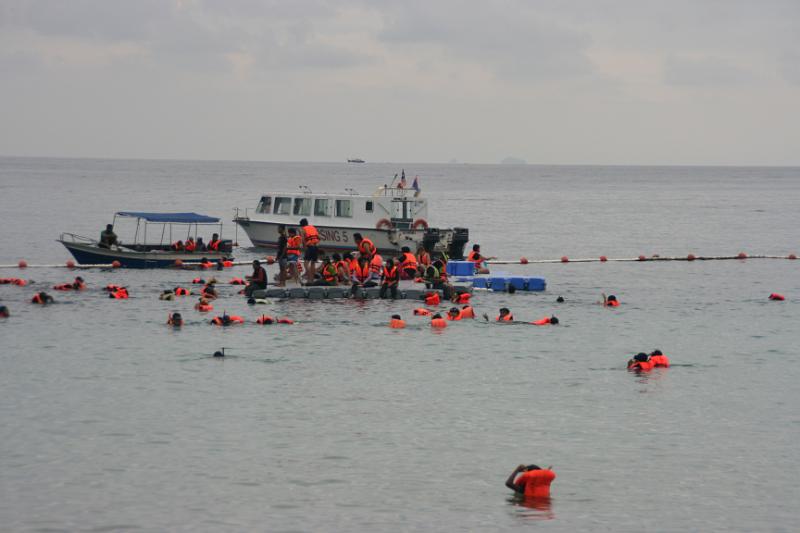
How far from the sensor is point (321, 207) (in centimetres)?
5119

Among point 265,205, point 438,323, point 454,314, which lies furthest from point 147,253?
point 438,323

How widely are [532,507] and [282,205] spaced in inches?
1525

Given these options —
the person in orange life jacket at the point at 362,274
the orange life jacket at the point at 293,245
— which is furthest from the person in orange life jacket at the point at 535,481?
the orange life jacket at the point at 293,245

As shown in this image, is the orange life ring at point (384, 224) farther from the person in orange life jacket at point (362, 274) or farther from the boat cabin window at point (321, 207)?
the person in orange life jacket at point (362, 274)

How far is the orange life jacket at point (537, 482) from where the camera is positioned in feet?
53.2

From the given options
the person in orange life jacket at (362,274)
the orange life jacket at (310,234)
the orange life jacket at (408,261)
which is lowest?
the person in orange life jacket at (362,274)

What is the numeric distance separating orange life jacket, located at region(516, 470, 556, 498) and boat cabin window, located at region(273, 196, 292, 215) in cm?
3767

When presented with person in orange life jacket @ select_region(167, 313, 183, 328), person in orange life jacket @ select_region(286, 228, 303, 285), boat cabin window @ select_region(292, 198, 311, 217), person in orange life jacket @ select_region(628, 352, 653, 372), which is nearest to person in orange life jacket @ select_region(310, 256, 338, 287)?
person in orange life jacket @ select_region(286, 228, 303, 285)

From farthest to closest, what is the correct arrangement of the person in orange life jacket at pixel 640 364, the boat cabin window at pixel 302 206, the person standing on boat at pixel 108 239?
the boat cabin window at pixel 302 206, the person standing on boat at pixel 108 239, the person in orange life jacket at pixel 640 364

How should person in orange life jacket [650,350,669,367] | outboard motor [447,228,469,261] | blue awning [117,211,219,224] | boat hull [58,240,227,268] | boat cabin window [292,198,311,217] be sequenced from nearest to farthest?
person in orange life jacket [650,350,669,367]
boat hull [58,240,227,268]
blue awning [117,211,219,224]
outboard motor [447,228,469,261]
boat cabin window [292,198,311,217]

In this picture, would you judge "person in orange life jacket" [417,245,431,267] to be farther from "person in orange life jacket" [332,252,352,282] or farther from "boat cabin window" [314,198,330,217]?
"boat cabin window" [314,198,330,217]

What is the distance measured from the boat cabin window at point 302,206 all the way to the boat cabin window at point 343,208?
1838 mm

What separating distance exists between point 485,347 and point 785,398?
27.4ft

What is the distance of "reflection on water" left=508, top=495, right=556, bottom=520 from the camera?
50.5 feet
